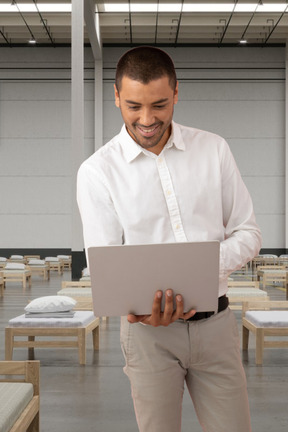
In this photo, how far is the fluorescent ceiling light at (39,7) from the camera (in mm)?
18391

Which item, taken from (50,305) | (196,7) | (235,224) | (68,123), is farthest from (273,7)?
(235,224)

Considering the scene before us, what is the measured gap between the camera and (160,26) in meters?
20.3

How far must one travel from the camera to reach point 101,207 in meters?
1.65

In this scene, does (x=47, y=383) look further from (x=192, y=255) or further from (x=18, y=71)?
(x=18, y=71)

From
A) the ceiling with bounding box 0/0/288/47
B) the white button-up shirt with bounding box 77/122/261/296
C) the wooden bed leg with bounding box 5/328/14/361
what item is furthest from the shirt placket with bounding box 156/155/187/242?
the ceiling with bounding box 0/0/288/47

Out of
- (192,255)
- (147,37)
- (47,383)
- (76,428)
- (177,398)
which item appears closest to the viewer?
(192,255)

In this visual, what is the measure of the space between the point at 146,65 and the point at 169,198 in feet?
1.21

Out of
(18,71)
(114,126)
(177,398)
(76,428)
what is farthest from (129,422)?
(18,71)

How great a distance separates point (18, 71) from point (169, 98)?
21993 millimetres

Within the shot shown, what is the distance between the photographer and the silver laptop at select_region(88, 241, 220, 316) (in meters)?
1.49

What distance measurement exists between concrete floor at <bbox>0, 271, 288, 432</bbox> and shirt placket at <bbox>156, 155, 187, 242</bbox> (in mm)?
2369

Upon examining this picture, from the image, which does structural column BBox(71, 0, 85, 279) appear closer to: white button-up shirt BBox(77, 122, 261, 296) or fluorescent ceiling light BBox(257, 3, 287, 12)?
fluorescent ceiling light BBox(257, 3, 287, 12)

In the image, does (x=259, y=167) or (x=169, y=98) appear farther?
(x=259, y=167)

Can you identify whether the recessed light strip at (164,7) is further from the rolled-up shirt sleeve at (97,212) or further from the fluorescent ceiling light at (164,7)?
the rolled-up shirt sleeve at (97,212)
